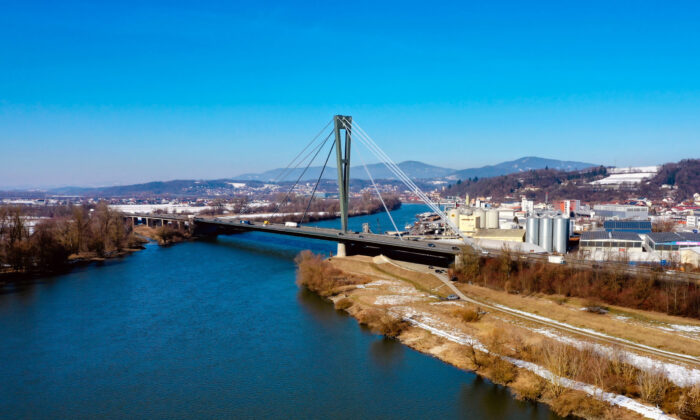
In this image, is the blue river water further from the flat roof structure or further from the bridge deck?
the flat roof structure

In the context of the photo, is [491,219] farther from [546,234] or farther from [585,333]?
[585,333]

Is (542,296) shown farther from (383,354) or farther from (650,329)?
(383,354)

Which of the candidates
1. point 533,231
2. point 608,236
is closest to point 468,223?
point 533,231

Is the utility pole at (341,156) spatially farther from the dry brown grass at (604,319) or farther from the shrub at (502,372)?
the shrub at (502,372)

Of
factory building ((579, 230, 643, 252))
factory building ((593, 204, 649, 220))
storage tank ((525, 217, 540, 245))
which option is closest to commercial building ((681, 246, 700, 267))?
factory building ((579, 230, 643, 252))

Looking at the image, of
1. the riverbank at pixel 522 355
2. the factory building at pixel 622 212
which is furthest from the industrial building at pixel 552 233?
the factory building at pixel 622 212

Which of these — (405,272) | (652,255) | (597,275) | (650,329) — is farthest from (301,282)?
(652,255)
